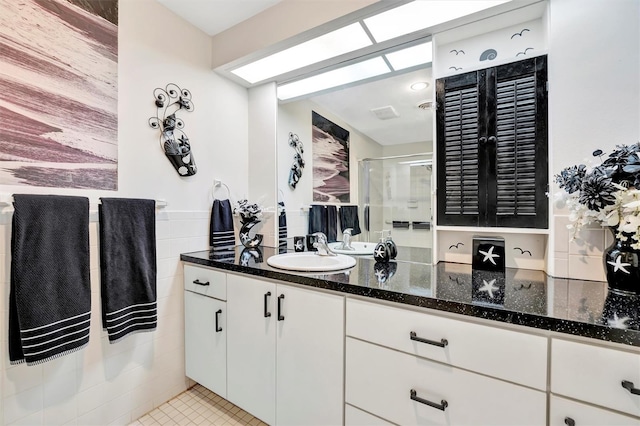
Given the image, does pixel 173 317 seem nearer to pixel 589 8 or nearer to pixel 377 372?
pixel 377 372

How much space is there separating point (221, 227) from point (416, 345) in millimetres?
1473

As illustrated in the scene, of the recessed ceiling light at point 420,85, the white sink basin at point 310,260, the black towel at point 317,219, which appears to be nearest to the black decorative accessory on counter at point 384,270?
the white sink basin at point 310,260

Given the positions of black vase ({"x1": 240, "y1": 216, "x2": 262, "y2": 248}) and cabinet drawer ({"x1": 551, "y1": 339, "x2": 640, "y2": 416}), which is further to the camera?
black vase ({"x1": 240, "y1": 216, "x2": 262, "y2": 248})

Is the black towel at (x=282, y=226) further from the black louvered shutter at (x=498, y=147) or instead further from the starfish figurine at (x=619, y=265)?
the starfish figurine at (x=619, y=265)

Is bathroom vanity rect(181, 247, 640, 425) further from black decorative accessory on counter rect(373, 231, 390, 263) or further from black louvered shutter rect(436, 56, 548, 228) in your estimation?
black louvered shutter rect(436, 56, 548, 228)

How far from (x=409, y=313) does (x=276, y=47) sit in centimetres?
166

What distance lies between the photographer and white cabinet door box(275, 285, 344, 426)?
112 centimetres

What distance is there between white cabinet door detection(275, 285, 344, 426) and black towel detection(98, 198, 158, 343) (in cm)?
77

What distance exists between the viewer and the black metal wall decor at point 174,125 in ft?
5.36

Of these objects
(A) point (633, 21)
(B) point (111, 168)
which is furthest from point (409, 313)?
(B) point (111, 168)

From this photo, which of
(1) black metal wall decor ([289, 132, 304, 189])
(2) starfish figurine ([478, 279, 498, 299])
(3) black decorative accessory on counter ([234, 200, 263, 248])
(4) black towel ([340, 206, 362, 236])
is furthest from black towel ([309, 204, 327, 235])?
(2) starfish figurine ([478, 279, 498, 299])

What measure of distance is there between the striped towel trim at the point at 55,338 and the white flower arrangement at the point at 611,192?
6.95 feet

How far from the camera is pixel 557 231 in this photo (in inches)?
46.6

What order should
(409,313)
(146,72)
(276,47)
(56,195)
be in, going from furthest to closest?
(276,47), (146,72), (56,195), (409,313)
